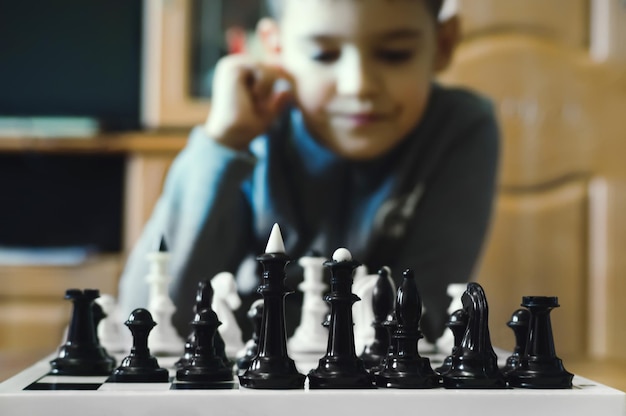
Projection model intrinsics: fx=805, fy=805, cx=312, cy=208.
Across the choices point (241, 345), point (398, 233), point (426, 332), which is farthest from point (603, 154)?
point (241, 345)

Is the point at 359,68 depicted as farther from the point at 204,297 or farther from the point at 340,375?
the point at 340,375

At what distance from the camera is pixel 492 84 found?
2.22 meters

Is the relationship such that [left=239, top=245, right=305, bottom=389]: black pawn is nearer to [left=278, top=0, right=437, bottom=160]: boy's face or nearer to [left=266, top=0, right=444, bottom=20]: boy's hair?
[left=278, top=0, right=437, bottom=160]: boy's face

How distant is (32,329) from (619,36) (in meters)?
1.83

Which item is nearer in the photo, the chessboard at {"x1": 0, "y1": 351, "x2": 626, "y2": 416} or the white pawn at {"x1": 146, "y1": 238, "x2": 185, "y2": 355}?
the chessboard at {"x1": 0, "y1": 351, "x2": 626, "y2": 416}

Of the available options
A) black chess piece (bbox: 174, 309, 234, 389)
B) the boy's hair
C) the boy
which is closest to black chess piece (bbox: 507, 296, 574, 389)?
black chess piece (bbox: 174, 309, 234, 389)

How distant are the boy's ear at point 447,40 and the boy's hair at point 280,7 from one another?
0.15ft

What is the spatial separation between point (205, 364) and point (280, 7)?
1.31m

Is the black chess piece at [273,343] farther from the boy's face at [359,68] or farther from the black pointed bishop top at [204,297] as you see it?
the boy's face at [359,68]

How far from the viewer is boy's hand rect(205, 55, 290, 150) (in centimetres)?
192

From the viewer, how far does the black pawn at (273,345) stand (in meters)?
0.90

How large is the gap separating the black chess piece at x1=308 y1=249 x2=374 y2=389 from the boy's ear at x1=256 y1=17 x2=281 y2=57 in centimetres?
114

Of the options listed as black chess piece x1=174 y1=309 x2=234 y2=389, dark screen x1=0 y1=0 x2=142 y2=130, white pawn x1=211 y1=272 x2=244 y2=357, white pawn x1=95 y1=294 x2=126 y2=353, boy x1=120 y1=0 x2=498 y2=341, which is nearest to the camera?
black chess piece x1=174 y1=309 x2=234 y2=389

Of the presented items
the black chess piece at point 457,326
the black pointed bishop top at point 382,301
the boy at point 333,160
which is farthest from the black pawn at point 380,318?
the boy at point 333,160
